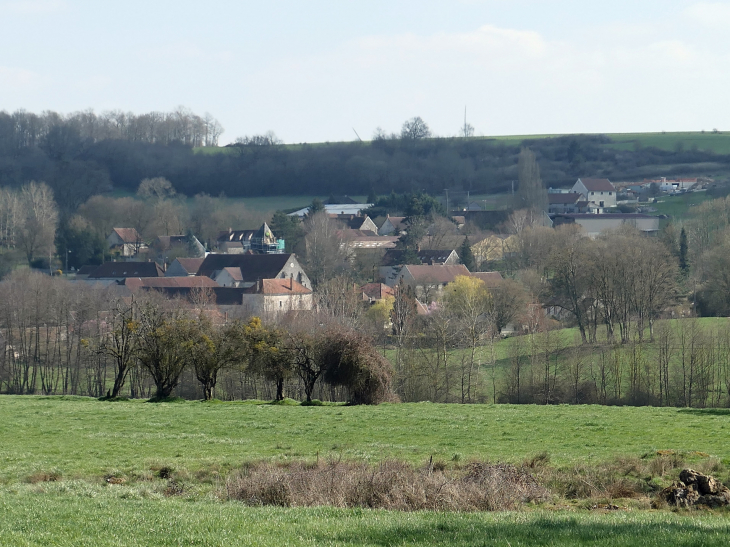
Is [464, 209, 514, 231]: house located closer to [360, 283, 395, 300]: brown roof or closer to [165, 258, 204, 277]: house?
[360, 283, 395, 300]: brown roof

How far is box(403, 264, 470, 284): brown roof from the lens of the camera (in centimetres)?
9262

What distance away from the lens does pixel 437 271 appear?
9575cm

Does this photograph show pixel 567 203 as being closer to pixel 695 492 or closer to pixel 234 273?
pixel 234 273

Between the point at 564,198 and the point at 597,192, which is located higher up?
the point at 597,192

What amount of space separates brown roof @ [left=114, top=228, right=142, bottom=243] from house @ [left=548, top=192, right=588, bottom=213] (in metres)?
71.0

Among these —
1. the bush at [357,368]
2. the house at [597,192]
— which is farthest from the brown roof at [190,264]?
the house at [597,192]

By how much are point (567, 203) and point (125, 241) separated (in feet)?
250

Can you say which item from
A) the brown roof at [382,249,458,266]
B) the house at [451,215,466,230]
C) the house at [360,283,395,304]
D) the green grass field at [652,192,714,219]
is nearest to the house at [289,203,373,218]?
the house at [451,215,466,230]

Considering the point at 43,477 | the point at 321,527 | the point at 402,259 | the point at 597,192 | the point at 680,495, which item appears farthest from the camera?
the point at 597,192

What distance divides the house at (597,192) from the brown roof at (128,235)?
78.3 metres

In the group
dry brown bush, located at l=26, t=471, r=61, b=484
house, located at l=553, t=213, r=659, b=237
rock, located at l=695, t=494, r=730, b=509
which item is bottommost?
dry brown bush, located at l=26, t=471, r=61, b=484

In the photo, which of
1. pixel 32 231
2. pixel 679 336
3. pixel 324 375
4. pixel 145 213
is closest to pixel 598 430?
pixel 324 375

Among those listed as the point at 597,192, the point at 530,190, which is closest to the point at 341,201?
the point at 530,190

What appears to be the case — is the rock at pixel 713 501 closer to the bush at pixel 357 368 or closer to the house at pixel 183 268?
the bush at pixel 357 368
